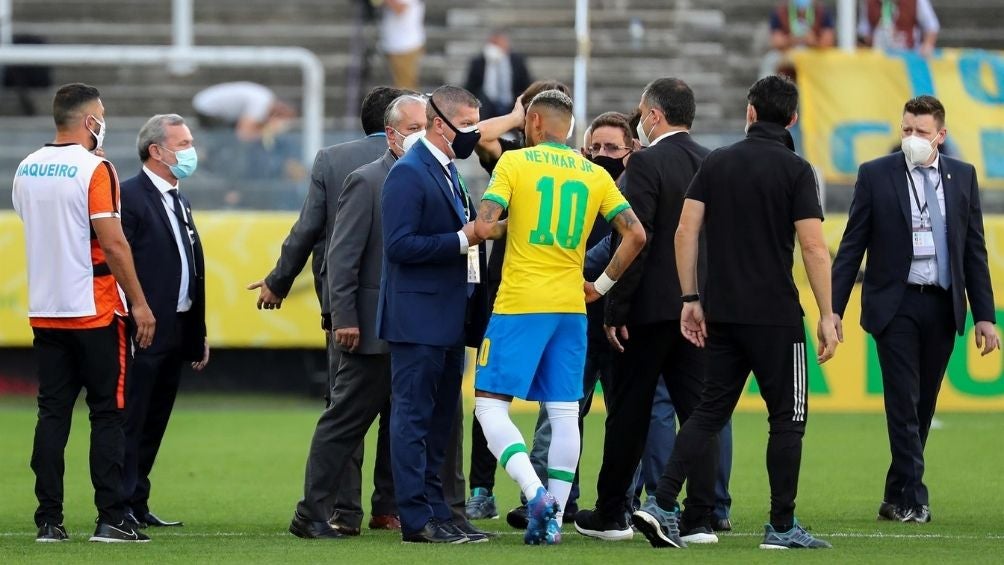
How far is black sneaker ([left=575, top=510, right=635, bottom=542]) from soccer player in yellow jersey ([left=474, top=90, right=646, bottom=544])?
385 mm

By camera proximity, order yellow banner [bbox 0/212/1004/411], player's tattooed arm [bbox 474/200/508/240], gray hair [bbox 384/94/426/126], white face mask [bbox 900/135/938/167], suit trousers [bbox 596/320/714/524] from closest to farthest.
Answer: player's tattooed arm [bbox 474/200/508/240] → suit trousers [bbox 596/320/714/524] → gray hair [bbox 384/94/426/126] → white face mask [bbox 900/135/938/167] → yellow banner [bbox 0/212/1004/411]

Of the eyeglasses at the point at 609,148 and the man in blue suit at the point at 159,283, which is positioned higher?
the eyeglasses at the point at 609,148

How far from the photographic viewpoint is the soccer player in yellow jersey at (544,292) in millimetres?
7449

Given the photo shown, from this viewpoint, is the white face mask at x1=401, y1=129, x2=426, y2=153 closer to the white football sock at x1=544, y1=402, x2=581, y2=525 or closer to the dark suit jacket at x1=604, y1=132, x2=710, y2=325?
the dark suit jacket at x1=604, y1=132, x2=710, y2=325

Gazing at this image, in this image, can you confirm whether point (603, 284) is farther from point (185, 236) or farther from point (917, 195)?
point (185, 236)

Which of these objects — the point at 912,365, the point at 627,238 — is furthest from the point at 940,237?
the point at 627,238

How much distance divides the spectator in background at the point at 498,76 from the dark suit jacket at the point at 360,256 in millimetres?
8947

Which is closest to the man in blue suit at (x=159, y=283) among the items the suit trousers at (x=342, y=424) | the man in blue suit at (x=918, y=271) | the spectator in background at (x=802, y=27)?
the suit trousers at (x=342, y=424)

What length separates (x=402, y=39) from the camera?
1931 cm

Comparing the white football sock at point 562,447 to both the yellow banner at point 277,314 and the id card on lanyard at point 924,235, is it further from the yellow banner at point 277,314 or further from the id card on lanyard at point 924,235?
the yellow banner at point 277,314

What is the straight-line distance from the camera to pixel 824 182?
52.8ft

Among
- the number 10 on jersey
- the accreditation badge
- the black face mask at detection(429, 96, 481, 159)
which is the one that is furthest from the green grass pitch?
the black face mask at detection(429, 96, 481, 159)

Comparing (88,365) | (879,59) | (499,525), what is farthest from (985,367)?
(88,365)

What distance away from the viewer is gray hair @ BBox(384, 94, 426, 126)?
26.9 ft
